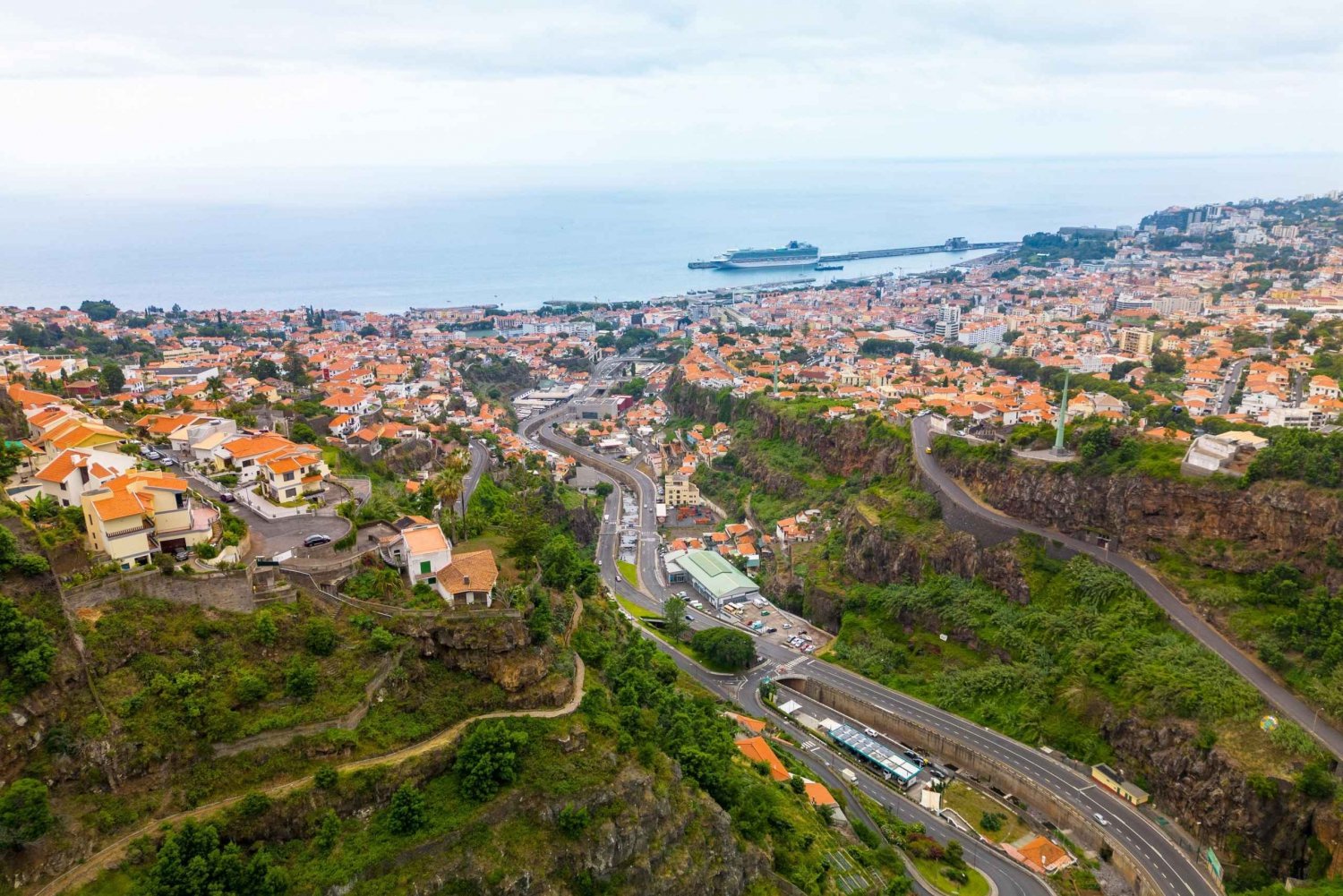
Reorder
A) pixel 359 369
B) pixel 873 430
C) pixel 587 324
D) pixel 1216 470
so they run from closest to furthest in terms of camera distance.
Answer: pixel 1216 470 < pixel 873 430 < pixel 359 369 < pixel 587 324

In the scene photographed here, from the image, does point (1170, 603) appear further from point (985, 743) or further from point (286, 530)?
point (286, 530)

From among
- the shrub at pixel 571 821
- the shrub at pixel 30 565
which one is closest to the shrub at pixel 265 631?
the shrub at pixel 30 565

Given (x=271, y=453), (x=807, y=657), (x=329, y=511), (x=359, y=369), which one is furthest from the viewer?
(x=359, y=369)

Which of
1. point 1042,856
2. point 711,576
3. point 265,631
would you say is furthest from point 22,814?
point 711,576

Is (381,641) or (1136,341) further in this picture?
(1136,341)

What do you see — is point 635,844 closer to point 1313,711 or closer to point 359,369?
point 1313,711

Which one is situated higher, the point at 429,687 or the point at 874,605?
the point at 429,687

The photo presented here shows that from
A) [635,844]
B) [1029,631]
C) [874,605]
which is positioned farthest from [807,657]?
[635,844]

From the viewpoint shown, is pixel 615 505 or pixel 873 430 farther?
pixel 615 505
